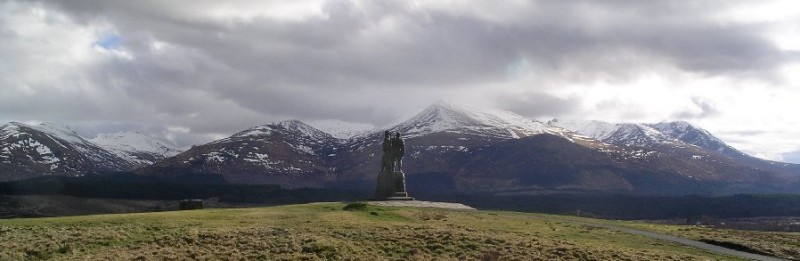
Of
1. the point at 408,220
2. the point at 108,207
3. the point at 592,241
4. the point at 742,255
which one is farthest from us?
the point at 108,207

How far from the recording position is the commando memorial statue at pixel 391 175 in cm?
6706

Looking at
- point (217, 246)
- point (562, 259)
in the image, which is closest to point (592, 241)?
point (562, 259)

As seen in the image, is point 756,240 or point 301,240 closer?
point 301,240

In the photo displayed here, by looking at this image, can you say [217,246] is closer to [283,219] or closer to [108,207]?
[283,219]

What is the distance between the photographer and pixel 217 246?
33.4m

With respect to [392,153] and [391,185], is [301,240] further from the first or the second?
[392,153]

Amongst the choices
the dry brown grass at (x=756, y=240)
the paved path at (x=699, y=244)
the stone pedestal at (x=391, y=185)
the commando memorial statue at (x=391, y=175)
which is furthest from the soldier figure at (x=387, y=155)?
the dry brown grass at (x=756, y=240)

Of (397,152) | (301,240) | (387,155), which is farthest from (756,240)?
(387,155)

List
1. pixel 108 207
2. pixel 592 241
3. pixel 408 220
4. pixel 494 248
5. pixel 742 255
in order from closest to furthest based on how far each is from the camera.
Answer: pixel 494 248
pixel 742 255
pixel 592 241
pixel 408 220
pixel 108 207

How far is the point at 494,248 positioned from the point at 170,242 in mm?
16457

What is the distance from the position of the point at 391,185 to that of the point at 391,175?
98 cm

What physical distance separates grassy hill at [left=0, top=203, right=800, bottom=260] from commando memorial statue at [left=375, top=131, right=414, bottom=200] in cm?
2043

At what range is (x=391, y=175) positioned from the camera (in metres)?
67.2

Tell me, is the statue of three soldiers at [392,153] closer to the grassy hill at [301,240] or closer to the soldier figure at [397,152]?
the soldier figure at [397,152]
